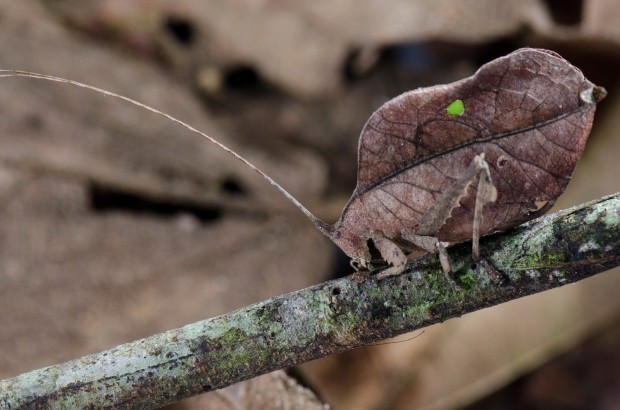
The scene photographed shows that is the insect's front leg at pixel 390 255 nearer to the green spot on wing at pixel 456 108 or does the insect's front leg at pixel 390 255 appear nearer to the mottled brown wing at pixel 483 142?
the mottled brown wing at pixel 483 142

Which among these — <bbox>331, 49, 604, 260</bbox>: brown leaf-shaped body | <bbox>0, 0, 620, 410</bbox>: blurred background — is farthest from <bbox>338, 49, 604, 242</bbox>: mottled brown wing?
<bbox>0, 0, 620, 410</bbox>: blurred background

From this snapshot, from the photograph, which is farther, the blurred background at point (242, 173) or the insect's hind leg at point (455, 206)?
the blurred background at point (242, 173)

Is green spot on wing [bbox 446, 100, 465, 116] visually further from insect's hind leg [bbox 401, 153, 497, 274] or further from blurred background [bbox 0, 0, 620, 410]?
blurred background [bbox 0, 0, 620, 410]

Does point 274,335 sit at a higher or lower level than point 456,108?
lower

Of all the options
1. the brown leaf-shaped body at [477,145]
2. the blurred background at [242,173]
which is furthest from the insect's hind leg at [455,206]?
the blurred background at [242,173]

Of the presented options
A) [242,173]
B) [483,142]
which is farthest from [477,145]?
[242,173]

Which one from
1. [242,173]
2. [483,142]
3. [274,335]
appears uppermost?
[242,173]

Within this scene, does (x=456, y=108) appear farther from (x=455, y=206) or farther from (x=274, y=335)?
(x=274, y=335)
